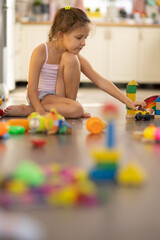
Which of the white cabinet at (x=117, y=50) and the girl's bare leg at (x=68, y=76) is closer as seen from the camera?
the girl's bare leg at (x=68, y=76)

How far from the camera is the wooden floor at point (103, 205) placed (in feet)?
1.96

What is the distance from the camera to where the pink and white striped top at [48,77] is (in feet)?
6.08

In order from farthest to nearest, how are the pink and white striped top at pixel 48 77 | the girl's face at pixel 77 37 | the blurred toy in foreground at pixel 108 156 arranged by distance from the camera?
the pink and white striped top at pixel 48 77, the girl's face at pixel 77 37, the blurred toy in foreground at pixel 108 156

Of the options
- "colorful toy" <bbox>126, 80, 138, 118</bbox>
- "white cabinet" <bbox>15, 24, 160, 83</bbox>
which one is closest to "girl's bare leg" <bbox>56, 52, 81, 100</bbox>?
"colorful toy" <bbox>126, 80, 138, 118</bbox>

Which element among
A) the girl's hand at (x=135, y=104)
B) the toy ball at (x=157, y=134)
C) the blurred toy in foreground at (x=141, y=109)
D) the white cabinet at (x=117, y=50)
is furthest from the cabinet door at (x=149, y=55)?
the toy ball at (x=157, y=134)

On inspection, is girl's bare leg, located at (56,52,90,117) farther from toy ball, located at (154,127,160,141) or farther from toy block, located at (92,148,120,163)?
toy block, located at (92,148,120,163)

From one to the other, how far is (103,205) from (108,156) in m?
0.11

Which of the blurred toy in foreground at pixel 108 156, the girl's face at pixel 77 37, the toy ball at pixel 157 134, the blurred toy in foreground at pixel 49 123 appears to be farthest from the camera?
the girl's face at pixel 77 37

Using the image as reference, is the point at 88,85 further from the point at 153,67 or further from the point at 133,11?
the point at 133,11

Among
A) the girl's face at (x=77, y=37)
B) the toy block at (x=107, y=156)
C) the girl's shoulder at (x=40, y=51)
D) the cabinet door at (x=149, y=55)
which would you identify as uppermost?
the girl's face at (x=77, y=37)

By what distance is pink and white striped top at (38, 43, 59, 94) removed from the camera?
1.85 m

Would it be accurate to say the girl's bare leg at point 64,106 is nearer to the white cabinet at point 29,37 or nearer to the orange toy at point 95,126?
the orange toy at point 95,126

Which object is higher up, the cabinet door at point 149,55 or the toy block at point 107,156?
the toy block at point 107,156

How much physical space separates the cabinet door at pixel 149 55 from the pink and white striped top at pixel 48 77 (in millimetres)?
2668
